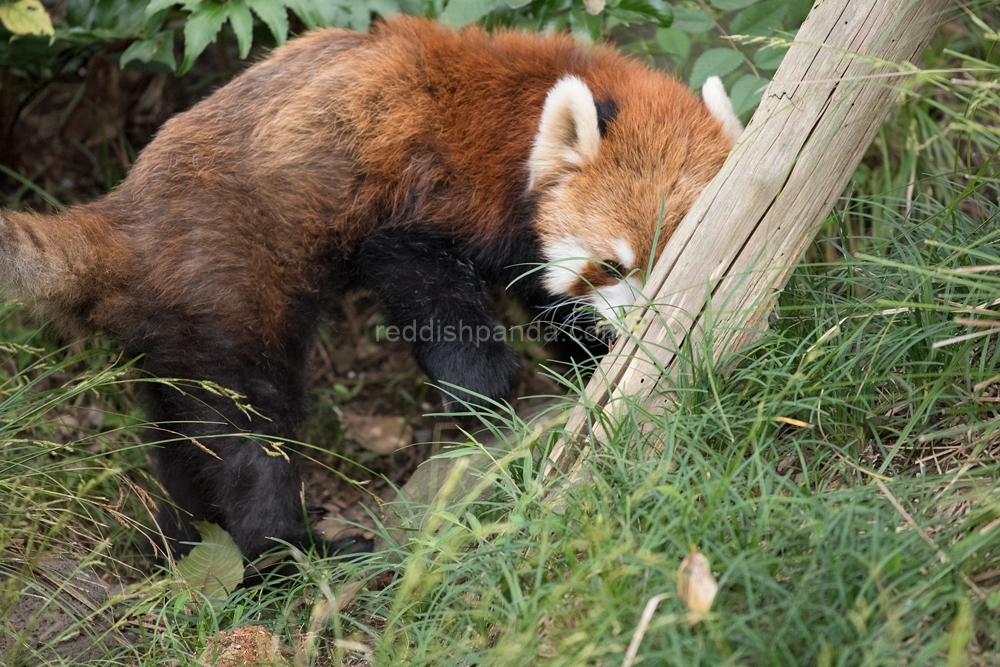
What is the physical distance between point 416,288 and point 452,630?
1.52 meters

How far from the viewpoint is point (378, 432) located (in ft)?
16.1

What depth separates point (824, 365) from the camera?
260 centimetres

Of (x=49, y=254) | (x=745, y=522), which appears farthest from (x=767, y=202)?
(x=49, y=254)

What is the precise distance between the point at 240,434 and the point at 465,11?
2006 millimetres

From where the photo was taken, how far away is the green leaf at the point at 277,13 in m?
3.52

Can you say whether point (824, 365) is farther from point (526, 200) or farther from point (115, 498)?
point (115, 498)

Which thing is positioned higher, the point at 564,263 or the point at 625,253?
the point at 625,253

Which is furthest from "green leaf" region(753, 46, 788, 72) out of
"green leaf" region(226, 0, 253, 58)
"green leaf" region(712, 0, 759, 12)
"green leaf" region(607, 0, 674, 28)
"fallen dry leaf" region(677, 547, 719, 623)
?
"fallen dry leaf" region(677, 547, 719, 623)

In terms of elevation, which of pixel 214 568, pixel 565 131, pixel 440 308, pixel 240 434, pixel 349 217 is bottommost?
pixel 214 568

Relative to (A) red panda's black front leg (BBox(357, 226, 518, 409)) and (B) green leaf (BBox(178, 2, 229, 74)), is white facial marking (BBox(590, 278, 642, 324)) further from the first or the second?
(B) green leaf (BBox(178, 2, 229, 74))

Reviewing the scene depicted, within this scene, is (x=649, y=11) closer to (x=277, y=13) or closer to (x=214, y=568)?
(x=277, y=13)

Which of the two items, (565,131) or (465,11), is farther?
(465,11)

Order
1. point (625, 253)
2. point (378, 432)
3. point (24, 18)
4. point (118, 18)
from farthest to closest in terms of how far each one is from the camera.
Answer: point (378, 432) → point (118, 18) → point (24, 18) → point (625, 253)

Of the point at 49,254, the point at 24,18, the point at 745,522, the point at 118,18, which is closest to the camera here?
the point at 745,522
